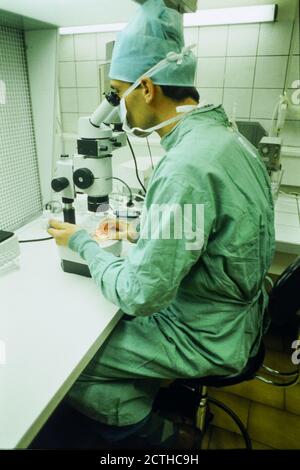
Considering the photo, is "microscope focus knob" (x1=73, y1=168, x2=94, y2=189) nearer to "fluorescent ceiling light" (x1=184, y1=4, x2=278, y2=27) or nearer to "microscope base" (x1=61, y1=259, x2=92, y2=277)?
"microscope base" (x1=61, y1=259, x2=92, y2=277)

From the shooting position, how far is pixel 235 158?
84 cm

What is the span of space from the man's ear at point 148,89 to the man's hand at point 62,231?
17.3 inches

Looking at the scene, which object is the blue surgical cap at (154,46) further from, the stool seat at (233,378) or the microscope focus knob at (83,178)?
the stool seat at (233,378)

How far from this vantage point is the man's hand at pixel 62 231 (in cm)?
100

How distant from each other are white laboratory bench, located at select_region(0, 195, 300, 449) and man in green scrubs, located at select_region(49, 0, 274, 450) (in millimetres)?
98

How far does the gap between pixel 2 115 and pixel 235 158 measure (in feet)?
3.17

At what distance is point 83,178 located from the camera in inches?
43.0

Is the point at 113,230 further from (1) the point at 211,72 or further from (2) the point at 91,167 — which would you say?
(1) the point at 211,72

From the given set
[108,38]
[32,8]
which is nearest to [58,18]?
[32,8]

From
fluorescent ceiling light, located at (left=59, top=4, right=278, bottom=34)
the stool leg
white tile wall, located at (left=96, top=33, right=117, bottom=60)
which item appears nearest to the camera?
the stool leg

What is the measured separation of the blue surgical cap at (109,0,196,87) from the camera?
0.94 m

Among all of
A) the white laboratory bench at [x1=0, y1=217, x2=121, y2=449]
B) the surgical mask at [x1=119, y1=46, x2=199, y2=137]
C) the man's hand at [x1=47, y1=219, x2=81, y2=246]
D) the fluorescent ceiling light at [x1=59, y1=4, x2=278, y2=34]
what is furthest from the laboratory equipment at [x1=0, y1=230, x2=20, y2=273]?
the fluorescent ceiling light at [x1=59, y1=4, x2=278, y2=34]

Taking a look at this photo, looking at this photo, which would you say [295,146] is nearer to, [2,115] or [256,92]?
[256,92]

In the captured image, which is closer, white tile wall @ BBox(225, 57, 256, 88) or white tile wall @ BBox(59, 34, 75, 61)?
white tile wall @ BBox(225, 57, 256, 88)
